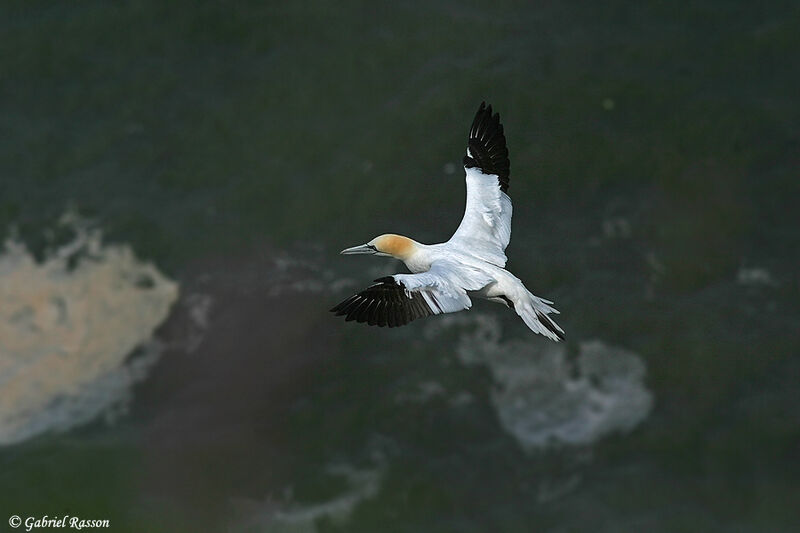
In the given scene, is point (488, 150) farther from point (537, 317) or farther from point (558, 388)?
point (558, 388)

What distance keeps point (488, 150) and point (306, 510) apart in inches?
390

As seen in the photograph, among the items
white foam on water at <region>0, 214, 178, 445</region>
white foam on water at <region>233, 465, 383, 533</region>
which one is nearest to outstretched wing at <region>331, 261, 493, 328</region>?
white foam on water at <region>233, 465, 383, 533</region>

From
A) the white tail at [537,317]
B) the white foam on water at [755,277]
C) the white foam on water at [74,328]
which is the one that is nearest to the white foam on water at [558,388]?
the white foam on water at [755,277]

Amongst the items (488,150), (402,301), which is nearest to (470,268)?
(402,301)

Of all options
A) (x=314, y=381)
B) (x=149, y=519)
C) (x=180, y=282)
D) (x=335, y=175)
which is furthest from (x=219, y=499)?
(x=335, y=175)

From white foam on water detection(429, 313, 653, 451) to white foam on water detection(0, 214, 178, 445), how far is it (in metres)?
6.48

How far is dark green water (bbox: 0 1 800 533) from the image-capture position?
995 inches

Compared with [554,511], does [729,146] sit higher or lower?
higher

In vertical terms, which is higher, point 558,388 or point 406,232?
point 406,232

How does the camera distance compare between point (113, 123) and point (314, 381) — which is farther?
point (113, 123)

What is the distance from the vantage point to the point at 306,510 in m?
25.3

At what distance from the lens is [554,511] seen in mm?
24922

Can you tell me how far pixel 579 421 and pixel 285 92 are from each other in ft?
32.7

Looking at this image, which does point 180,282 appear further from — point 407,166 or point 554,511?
point 554,511
